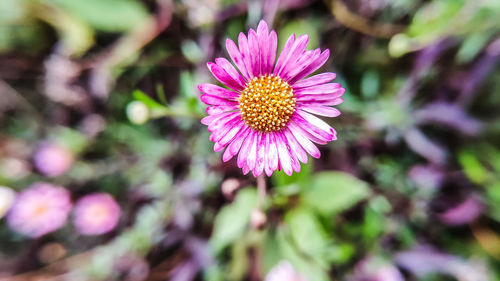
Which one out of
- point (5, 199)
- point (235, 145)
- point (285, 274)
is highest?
point (5, 199)

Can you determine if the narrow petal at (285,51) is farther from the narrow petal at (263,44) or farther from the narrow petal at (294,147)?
the narrow petal at (294,147)

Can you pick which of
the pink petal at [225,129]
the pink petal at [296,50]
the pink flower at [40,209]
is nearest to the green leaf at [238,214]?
the pink petal at [225,129]

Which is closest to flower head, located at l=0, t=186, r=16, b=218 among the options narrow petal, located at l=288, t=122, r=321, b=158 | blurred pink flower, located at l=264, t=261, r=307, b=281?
blurred pink flower, located at l=264, t=261, r=307, b=281

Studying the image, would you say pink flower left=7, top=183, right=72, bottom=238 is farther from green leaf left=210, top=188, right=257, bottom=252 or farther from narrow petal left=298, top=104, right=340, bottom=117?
narrow petal left=298, top=104, right=340, bottom=117

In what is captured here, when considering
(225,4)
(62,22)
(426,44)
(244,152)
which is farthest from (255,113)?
(62,22)

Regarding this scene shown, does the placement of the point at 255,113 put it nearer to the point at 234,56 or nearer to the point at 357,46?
the point at 234,56

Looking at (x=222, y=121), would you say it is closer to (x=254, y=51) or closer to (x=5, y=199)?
(x=254, y=51)

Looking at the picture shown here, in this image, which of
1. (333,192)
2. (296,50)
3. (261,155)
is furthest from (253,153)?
(333,192)
